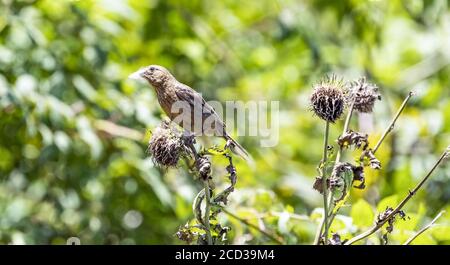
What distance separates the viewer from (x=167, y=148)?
2594mm

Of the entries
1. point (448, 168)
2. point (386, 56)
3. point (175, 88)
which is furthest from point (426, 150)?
point (175, 88)

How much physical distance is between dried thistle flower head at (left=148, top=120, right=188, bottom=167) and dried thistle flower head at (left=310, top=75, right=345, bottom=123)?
0.43m

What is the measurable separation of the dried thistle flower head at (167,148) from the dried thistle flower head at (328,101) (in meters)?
0.43

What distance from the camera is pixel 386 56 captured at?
279 inches

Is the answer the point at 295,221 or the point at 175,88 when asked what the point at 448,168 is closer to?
the point at 295,221

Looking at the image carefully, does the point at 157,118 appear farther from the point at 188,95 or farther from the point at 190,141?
the point at 190,141

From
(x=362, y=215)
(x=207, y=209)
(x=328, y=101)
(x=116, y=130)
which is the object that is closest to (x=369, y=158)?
(x=328, y=101)

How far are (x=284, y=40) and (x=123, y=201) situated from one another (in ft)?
5.12

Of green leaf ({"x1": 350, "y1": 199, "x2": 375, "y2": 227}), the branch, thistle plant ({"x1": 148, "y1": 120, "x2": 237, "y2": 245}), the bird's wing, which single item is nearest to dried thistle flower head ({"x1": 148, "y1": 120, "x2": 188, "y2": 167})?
thistle plant ({"x1": 148, "y1": 120, "x2": 237, "y2": 245})

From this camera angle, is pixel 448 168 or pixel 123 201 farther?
pixel 123 201

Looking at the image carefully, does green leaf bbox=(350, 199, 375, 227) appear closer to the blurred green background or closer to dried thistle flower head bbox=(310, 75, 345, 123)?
the blurred green background

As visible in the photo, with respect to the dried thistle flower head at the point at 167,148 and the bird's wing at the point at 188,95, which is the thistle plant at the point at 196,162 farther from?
the bird's wing at the point at 188,95

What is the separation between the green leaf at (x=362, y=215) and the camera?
3459 mm

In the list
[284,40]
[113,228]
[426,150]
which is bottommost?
[113,228]
